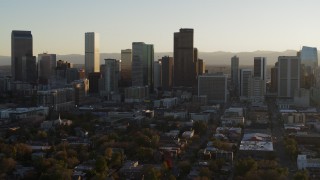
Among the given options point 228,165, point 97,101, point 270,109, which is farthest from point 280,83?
point 228,165

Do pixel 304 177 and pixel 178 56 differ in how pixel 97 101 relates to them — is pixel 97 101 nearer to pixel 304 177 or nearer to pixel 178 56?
pixel 178 56

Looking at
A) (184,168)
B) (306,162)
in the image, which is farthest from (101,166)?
(306,162)

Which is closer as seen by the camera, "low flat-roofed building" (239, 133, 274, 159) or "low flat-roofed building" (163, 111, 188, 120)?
"low flat-roofed building" (239, 133, 274, 159)

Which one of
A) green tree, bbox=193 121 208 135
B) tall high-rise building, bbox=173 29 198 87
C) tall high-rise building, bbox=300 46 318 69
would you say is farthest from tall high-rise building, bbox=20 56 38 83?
green tree, bbox=193 121 208 135

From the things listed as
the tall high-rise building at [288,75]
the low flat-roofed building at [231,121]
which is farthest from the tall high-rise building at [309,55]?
the low flat-roofed building at [231,121]

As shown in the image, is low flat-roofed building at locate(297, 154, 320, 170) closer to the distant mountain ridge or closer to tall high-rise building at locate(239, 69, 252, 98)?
tall high-rise building at locate(239, 69, 252, 98)

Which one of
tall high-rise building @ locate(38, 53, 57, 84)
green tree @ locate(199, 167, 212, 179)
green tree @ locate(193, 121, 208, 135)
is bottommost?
green tree @ locate(199, 167, 212, 179)
